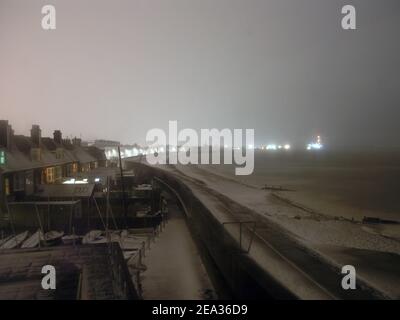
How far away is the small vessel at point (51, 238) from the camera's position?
1800 cm

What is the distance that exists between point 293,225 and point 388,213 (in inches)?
777

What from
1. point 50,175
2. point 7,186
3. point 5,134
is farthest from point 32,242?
point 50,175

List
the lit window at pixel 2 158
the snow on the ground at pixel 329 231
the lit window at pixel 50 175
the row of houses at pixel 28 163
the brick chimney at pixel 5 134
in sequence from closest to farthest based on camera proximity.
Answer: the lit window at pixel 2 158, the row of houses at pixel 28 163, the snow on the ground at pixel 329 231, the brick chimney at pixel 5 134, the lit window at pixel 50 175

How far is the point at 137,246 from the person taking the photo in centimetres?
1791

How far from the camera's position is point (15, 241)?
704 inches

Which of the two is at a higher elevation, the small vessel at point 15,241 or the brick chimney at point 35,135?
the brick chimney at point 35,135

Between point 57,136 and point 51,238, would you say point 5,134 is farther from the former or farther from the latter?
point 57,136

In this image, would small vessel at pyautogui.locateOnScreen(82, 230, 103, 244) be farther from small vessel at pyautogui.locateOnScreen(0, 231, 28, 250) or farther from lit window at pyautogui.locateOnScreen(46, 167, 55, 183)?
lit window at pyautogui.locateOnScreen(46, 167, 55, 183)

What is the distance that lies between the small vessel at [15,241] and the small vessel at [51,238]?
42.9 inches

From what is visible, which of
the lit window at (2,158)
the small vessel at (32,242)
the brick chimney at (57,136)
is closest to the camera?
the small vessel at (32,242)

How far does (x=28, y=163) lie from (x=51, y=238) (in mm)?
9504

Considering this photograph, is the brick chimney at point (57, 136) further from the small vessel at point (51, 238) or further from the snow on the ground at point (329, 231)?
the snow on the ground at point (329, 231)

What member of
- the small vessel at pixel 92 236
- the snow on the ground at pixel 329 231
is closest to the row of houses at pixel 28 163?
the small vessel at pixel 92 236
